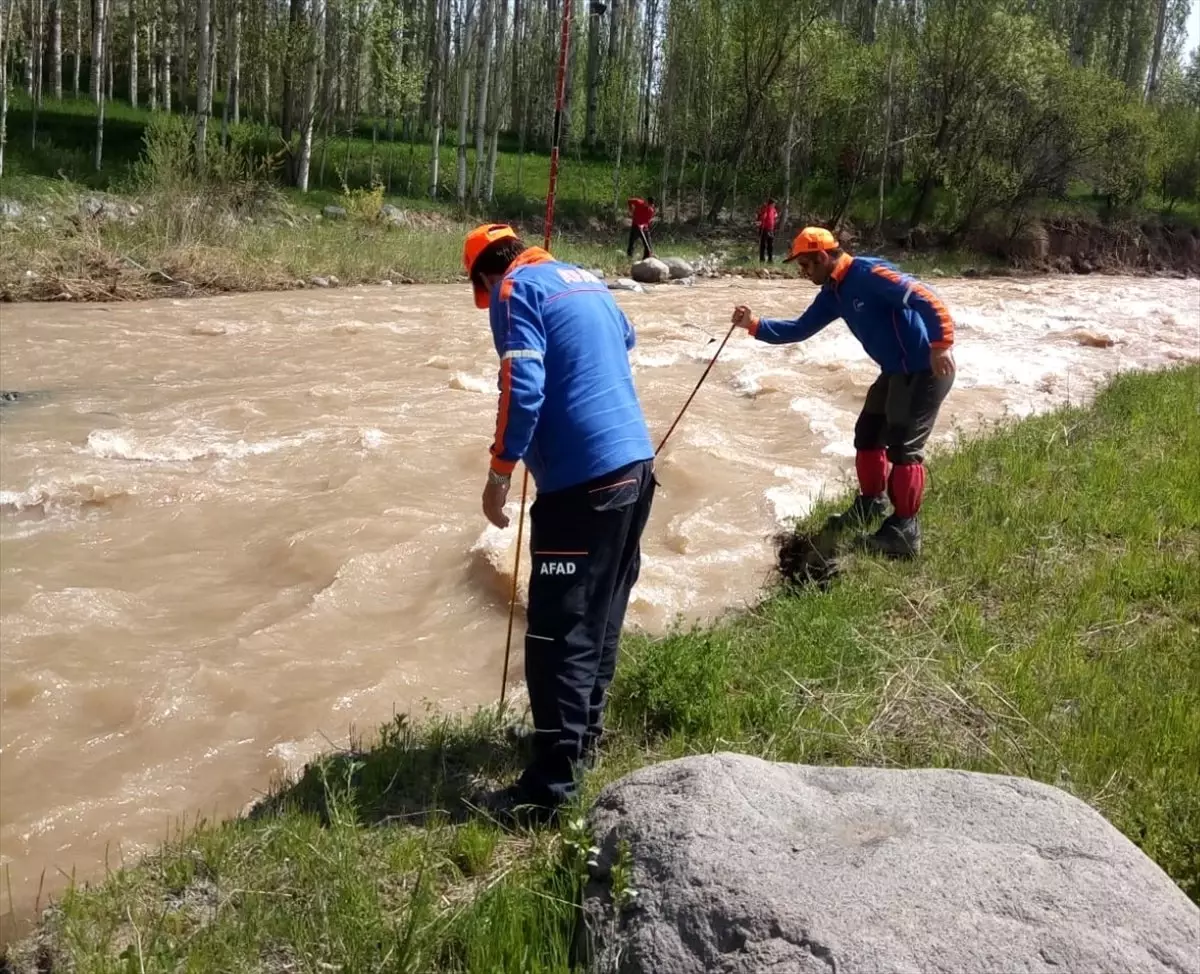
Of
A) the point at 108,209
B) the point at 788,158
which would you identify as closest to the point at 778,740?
the point at 108,209

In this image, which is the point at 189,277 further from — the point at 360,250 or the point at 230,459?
the point at 230,459

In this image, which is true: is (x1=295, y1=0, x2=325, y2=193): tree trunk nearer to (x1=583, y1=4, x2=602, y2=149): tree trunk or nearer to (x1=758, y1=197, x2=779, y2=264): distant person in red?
(x1=758, y1=197, x2=779, y2=264): distant person in red

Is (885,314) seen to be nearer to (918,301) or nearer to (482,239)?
(918,301)

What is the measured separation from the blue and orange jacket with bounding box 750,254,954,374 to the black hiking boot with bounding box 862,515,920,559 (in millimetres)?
834

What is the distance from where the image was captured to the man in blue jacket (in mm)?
3604

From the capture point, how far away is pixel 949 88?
35312mm

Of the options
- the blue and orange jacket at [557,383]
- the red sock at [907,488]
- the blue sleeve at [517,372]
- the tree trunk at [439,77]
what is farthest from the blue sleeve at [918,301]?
the tree trunk at [439,77]

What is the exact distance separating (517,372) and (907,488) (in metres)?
3.07

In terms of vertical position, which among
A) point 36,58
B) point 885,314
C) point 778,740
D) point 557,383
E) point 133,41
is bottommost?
point 778,740

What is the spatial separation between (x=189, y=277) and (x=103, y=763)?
561 inches

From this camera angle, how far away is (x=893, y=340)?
5.95 meters

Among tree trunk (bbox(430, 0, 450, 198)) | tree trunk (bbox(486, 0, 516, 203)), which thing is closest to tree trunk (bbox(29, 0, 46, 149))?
tree trunk (bbox(430, 0, 450, 198))

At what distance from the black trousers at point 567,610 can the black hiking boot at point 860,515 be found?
2.89 metres

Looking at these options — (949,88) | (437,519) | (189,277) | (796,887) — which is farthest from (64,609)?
(949,88)
